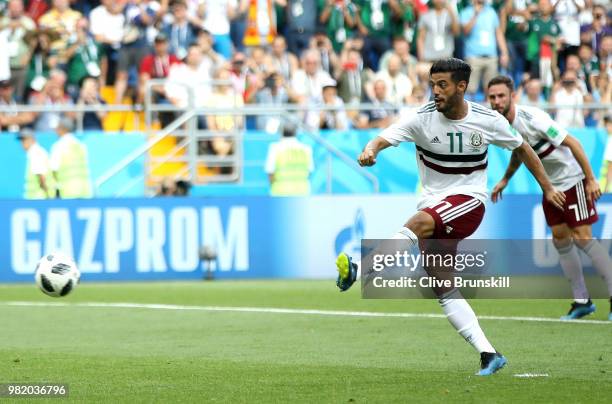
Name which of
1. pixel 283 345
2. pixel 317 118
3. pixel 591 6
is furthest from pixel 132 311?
pixel 591 6

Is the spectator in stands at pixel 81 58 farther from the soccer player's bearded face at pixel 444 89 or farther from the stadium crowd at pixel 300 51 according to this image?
the soccer player's bearded face at pixel 444 89

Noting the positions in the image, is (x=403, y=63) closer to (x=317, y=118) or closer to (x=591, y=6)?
(x=317, y=118)

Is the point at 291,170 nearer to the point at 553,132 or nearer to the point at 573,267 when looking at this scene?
the point at 573,267

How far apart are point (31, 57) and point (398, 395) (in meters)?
15.4

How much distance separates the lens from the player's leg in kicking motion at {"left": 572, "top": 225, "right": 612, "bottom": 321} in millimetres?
13625

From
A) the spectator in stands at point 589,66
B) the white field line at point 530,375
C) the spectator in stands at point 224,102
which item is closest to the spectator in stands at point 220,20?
the spectator in stands at point 224,102

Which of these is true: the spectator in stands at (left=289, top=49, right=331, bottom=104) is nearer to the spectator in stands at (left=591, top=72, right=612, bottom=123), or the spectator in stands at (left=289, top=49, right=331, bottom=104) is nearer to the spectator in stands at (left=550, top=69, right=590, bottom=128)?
the spectator in stands at (left=550, top=69, right=590, bottom=128)

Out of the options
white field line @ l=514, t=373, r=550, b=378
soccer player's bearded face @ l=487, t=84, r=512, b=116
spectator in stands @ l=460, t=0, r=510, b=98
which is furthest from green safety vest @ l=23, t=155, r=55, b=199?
white field line @ l=514, t=373, r=550, b=378

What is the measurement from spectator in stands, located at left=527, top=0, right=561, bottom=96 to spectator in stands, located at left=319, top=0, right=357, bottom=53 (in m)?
3.39

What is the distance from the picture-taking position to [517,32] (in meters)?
24.5

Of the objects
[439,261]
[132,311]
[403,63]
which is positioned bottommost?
[132,311]

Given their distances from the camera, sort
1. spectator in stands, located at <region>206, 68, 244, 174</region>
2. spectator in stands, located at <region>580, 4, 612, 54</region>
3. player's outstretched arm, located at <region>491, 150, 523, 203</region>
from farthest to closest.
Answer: spectator in stands, located at <region>580, 4, 612, 54</region>, spectator in stands, located at <region>206, 68, 244, 174</region>, player's outstretched arm, located at <region>491, 150, 523, 203</region>

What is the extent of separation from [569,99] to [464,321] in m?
13.9

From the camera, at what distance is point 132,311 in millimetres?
15008
